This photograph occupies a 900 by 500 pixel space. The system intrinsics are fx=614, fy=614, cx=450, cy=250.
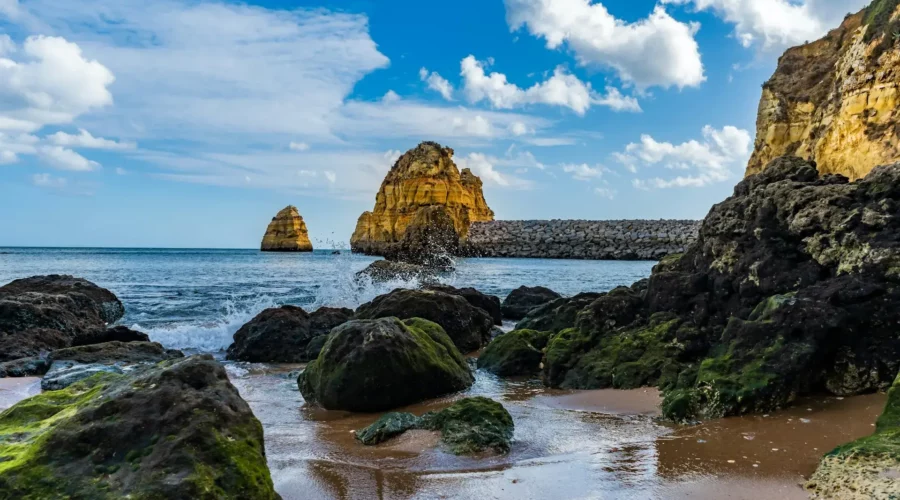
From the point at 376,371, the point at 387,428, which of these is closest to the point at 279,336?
the point at 376,371

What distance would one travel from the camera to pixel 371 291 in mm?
18719

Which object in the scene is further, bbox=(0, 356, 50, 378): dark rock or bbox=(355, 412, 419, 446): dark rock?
bbox=(0, 356, 50, 378): dark rock

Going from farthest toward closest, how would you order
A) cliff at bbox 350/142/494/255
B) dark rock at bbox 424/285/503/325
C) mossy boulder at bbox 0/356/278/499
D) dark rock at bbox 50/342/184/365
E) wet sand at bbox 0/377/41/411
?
cliff at bbox 350/142/494/255
dark rock at bbox 424/285/503/325
dark rock at bbox 50/342/184/365
wet sand at bbox 0/377/41/411
mossy boulder at bbox 0/356/278/499

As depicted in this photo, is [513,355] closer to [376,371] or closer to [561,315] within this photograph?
[561,315]

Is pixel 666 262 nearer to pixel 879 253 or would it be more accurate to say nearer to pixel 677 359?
pixel 677 359

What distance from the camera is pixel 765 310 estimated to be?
555cm

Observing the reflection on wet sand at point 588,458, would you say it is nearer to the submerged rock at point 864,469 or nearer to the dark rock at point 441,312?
the submerged rock at point 864,469

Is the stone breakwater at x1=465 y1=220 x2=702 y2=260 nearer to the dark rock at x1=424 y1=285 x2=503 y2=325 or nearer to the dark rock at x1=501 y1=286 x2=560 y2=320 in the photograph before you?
the dark rock at x1=501 y1=286 x2=560 y2=320

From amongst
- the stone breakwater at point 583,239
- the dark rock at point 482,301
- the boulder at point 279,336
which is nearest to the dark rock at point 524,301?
the dark rock at point 482,301

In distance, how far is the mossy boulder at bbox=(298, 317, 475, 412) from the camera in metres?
6.28

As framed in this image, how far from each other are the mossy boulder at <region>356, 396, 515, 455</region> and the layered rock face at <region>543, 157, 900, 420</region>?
1.50m

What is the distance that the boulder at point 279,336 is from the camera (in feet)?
32.8

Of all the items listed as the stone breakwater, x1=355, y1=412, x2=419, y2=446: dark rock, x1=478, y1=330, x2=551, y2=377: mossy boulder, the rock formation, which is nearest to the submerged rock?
x1=355, y1=412, x2=419, y2=446: dark rock

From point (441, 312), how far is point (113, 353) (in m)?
4.94
